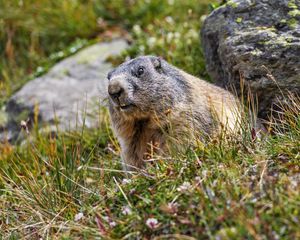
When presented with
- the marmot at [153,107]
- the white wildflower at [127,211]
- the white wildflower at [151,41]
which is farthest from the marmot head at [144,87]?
the white wildflower at [151,41]

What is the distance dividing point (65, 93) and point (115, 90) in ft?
12.6

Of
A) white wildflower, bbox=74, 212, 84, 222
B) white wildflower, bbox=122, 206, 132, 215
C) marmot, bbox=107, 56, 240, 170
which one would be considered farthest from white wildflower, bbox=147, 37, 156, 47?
white wildflower, bbox=122, 206, 132, 215

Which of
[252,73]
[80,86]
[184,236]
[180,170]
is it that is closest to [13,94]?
[80,86]

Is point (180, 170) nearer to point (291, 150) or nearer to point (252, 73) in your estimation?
point (291, 150)

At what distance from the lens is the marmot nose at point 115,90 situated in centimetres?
607

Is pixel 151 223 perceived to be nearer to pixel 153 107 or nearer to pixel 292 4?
pixel 153 107

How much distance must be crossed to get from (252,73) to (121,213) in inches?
106

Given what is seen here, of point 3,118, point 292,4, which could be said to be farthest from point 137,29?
point 292,4

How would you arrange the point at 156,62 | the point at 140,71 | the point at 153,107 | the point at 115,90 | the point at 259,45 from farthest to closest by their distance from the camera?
1. the point at 259,45
2. the point at 156,62
3. the point at 140,71
4. the point at 153,107
5. the point at 115,90

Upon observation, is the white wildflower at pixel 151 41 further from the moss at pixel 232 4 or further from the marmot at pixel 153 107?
the marmot at pixel 153 107

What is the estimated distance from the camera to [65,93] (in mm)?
9781

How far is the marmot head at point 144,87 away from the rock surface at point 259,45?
743 mm

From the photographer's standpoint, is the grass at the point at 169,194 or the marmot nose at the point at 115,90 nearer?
the grass at the point at 169,194

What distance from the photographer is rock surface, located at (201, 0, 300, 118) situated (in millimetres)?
6793
